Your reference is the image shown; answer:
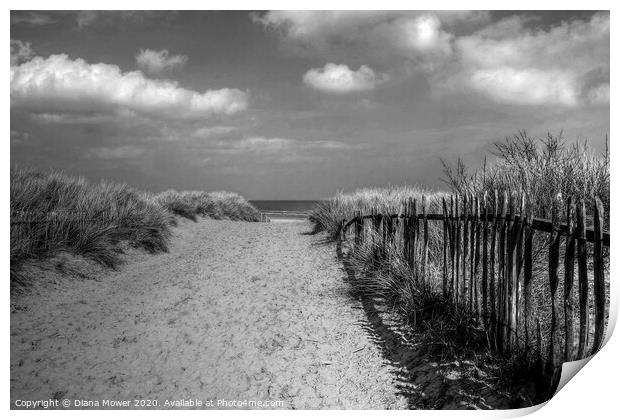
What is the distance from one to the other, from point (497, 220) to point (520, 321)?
Result: 80 centimetres

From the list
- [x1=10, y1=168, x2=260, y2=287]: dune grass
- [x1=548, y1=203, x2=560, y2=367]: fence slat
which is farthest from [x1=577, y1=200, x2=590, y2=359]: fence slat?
[x1=10, y1=168, x2=260, y2=287]: dune grass

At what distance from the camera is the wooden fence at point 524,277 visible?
286 cm

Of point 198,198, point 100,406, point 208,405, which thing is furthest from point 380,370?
point 198,198

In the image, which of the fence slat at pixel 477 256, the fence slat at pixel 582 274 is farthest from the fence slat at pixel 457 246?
the fence slat at pixel 582 274

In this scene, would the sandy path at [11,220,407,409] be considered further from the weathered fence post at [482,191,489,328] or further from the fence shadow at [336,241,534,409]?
the weathered fence post at [482,191,489,328]

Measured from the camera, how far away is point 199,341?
14.2 feet

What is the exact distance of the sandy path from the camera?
3461mm

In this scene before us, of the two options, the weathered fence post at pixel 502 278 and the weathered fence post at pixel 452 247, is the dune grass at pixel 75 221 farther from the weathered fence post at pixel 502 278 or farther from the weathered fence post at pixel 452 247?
the weathered fence post at pixel 502 278

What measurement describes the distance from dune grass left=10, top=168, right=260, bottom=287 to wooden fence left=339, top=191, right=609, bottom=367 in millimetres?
4418

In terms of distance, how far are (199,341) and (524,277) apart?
2.87 meters

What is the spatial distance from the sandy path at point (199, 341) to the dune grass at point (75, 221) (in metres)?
0.49

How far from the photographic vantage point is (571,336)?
2.91 meters

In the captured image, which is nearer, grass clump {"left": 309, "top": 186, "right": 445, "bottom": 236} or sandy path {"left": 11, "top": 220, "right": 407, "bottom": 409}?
sandy path {"left": 11, "top": 220, "right": 407, "bottom": 409}

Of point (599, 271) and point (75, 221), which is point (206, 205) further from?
point (599, 271)
